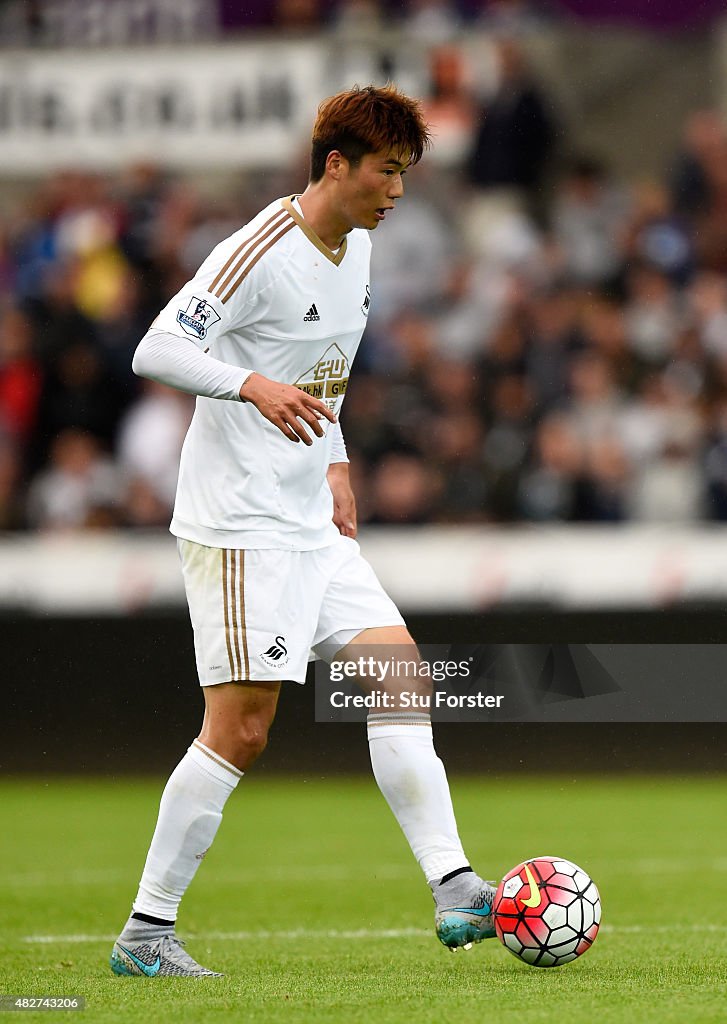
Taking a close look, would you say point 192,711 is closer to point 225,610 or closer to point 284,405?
point 225,610

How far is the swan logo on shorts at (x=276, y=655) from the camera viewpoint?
4836mm

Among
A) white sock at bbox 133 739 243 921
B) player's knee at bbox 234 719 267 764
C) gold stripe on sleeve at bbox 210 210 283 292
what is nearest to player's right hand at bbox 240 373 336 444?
gold stripe on sleeve at bbox 210 210 283 292

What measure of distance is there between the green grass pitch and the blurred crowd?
6.07 feet

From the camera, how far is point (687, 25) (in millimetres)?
14172

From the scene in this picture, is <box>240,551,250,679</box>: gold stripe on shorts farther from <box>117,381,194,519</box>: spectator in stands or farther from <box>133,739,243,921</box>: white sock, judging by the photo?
<box>117,381,194,519</box>: spectator in stands

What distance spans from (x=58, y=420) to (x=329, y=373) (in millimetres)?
7089

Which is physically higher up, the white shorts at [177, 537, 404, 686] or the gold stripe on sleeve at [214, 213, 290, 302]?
the gold stripe on sleeve at [214, 213, 290, 302]

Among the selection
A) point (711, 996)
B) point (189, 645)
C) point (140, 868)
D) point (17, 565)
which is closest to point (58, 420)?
point (17, 565)

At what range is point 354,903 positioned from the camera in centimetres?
653

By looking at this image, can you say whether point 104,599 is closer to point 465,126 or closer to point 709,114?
point 465,126

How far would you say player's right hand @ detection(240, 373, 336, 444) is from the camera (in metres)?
4.53

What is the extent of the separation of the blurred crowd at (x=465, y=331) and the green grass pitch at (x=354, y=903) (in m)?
1.85

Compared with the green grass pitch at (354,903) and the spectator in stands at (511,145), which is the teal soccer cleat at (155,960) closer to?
the green grass pitch at (354,903)

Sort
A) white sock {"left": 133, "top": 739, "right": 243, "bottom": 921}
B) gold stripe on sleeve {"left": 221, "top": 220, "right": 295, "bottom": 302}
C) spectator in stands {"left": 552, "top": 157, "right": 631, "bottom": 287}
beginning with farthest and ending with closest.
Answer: spectator in stands {"left": 552, "top": 157, "right": 631, "bottom": 287}
white sock {"left": 133, "top": 739, "right": 243, "bottom": 921}
gold stripe on sleeve {"left": 221, "top": 220, "right": 295, "bottom": 302}
